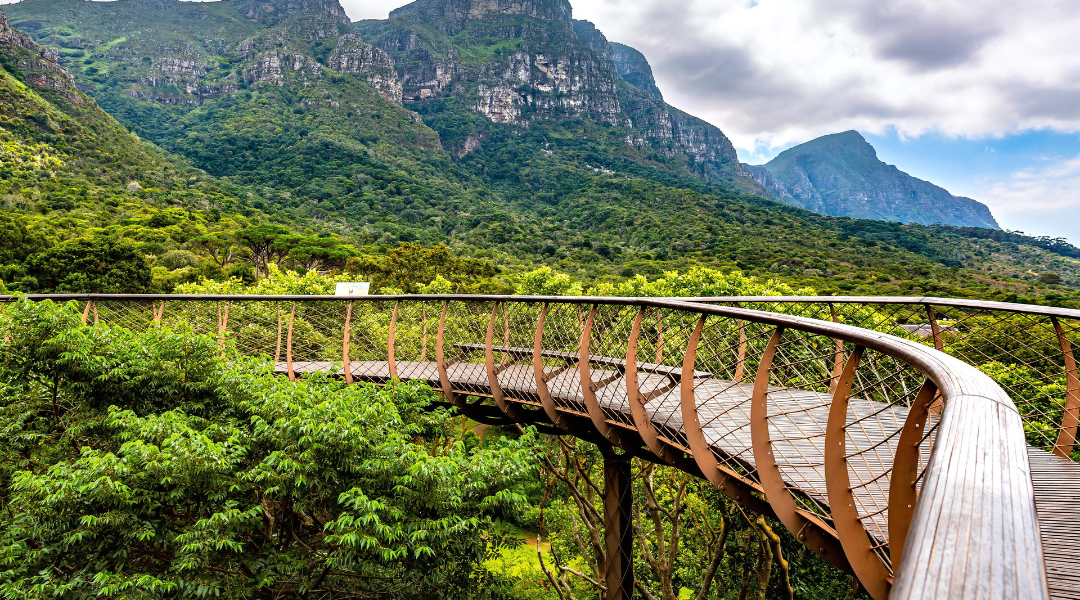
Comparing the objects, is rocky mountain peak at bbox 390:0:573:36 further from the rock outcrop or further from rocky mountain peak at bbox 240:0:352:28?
the rock outcrop

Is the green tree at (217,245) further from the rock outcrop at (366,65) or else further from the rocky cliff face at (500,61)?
the rocky cliff face at (500,61)

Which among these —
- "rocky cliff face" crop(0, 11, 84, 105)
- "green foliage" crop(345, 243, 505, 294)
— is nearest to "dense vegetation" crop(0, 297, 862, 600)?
"green foliage" crop(345, 243, 505, 294)

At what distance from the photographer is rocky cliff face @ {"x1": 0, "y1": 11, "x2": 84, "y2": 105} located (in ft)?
186

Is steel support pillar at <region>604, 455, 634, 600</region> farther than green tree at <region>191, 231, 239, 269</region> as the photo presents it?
No

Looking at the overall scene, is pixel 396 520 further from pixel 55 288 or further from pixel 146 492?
pixel 55 288

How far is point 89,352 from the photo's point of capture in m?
3.92

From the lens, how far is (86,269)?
20484 mm

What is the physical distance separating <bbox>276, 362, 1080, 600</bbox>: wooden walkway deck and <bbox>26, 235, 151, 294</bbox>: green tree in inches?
775

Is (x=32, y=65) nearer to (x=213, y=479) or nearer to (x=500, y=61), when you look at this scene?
(x=213, y=479)

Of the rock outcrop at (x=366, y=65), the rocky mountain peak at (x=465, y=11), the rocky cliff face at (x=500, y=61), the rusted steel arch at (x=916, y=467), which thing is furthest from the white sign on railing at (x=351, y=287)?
the rocky mountain peak at (x=465, y=11)

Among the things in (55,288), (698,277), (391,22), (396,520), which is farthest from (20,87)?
(391,22)

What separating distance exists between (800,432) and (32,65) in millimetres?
84033

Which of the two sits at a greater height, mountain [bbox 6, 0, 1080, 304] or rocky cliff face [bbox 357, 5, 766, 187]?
rocky cliff face [bbox 357, 5, 766, 187]

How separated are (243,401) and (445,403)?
2141 mm
